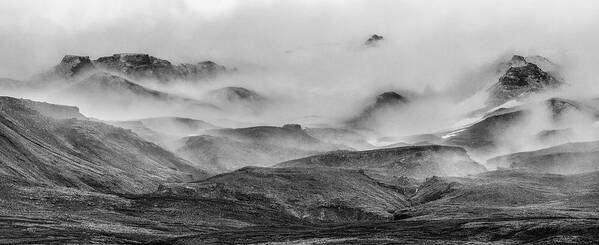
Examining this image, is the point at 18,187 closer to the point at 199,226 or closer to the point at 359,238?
the point at 199,226

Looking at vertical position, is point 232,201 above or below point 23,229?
above

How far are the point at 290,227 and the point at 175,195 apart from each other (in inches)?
1970

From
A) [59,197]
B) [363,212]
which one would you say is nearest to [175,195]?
[59,197]

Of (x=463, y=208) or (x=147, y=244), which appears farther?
(x=463, y=208)

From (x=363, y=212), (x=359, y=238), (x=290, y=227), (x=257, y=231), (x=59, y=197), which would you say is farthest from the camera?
(x=363, y=212)

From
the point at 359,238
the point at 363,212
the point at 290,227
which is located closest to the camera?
the point at 359,238

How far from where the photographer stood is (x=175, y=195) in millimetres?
199125

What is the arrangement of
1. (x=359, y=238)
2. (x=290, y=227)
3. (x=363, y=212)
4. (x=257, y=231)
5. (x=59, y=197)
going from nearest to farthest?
(x=359, y=238) < (x=257, y=231) < (x=290, y=227) < (x=59, y=197) < (x=363, y=212)

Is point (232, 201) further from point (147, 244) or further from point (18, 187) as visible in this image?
point (147, 244)

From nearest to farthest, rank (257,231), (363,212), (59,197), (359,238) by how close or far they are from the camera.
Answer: (359,238)
(257,231)
(59,197)
(363,212)

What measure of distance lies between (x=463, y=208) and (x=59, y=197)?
96.1 metres

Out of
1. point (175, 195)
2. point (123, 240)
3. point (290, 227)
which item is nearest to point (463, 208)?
point (290, 227)

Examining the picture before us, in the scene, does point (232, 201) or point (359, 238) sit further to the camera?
point (232, 201)

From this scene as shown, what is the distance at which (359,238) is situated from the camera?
422 ft
